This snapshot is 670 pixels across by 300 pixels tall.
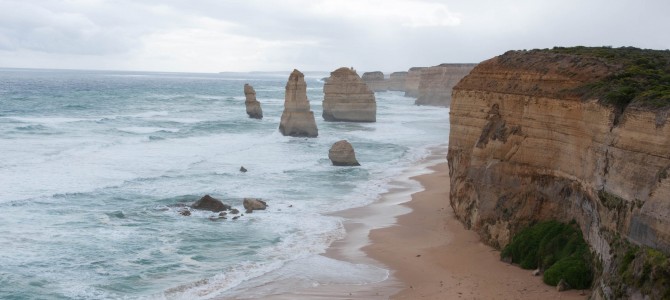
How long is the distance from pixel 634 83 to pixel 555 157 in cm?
325

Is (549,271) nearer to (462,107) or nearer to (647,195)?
(647,195)

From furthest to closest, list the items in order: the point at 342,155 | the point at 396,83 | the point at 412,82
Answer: the point at 396,83, the point at 412,82, the point at 342,155

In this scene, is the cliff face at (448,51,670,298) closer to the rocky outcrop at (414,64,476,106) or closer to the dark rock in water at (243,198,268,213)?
the dark rock in water at (243,198,268,213)

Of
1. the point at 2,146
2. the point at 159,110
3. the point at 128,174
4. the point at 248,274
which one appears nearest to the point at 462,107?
the point at 248,274

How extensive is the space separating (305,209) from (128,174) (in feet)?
41.2

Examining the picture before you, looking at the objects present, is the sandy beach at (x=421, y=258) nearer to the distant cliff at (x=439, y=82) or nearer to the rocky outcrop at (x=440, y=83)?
the distant cliff at (x=439, y=82)

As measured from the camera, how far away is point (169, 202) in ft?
Answer: 105

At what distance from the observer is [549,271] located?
18844 millimetres

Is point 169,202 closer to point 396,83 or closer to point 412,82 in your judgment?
point 412,82

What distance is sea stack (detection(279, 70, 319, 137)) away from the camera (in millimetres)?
60188

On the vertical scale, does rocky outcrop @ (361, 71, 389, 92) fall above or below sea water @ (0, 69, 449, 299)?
above

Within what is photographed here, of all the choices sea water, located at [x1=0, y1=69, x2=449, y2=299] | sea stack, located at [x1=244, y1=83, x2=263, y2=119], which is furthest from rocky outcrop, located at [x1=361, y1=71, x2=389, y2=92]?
sea water, located at [x1=0, y1=69, x2=449, y2=299]

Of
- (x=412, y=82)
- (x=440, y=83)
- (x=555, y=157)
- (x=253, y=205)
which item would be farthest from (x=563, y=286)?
(x=412, y=82)

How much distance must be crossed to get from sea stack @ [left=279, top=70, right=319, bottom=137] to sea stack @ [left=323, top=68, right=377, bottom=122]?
13.4 m
